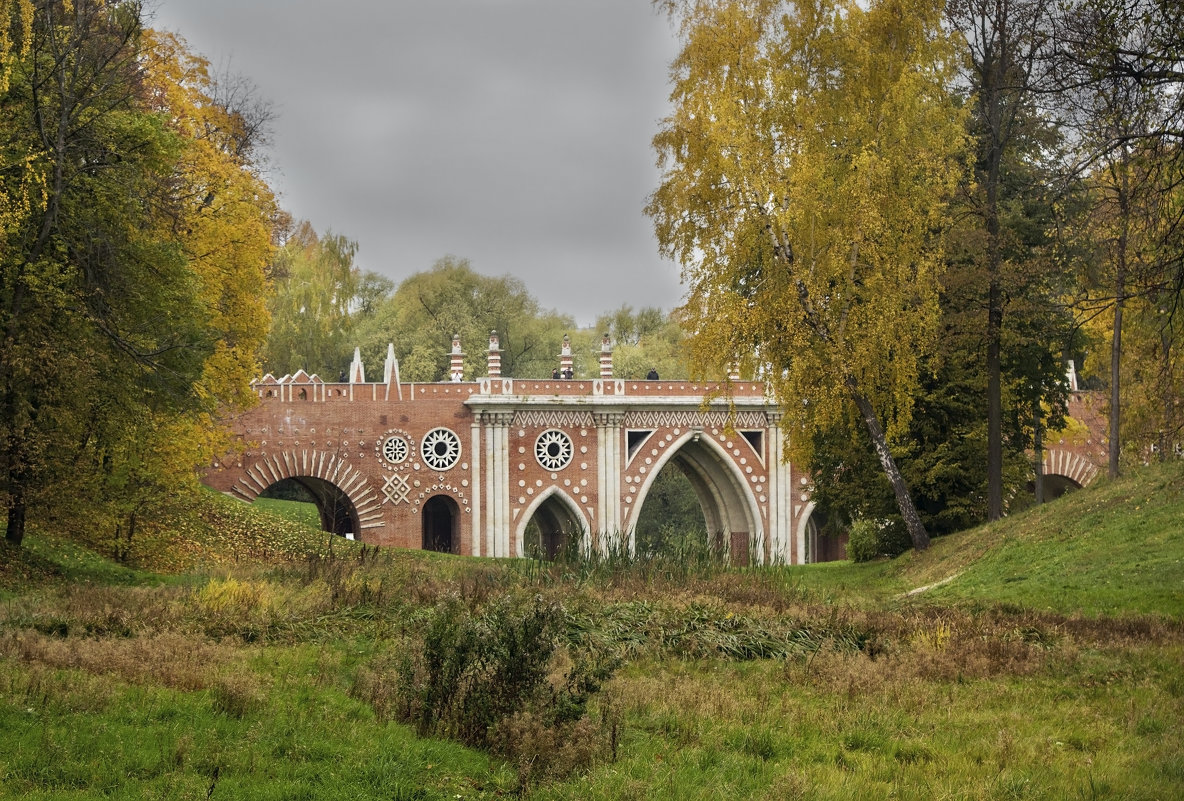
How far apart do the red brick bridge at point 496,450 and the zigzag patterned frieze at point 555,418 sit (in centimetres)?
3

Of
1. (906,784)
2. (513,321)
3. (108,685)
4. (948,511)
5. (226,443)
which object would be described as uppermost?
(513,321)

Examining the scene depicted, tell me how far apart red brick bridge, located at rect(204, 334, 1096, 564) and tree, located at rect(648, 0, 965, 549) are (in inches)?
557

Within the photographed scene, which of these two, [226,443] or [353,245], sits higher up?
[353,245]

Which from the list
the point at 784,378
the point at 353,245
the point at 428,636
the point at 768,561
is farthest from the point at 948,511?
the point at 353,245

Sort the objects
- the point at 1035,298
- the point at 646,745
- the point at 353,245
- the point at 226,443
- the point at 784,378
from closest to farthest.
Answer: the point at 646,745 < the point at 1035,298 < the point at 784,378 < the point at 226,443 < the point at 353,245

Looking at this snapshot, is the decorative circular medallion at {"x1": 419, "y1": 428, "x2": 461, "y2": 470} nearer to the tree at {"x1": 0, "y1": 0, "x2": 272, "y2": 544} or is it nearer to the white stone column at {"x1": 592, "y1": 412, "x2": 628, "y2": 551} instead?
the white stone column at {"x1": 592, "y1": 412, "x2": 628, "y2": 551}

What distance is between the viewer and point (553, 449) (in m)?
38.2

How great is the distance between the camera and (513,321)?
57.8 m

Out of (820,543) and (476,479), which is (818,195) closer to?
(476,479)

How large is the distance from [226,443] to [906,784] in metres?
22.5

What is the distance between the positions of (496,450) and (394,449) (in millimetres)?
3070

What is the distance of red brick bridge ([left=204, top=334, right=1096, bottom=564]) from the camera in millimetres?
36031

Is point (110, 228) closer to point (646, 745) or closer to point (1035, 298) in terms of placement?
point (646, 745)

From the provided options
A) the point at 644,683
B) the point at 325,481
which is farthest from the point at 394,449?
the point at 644,683
